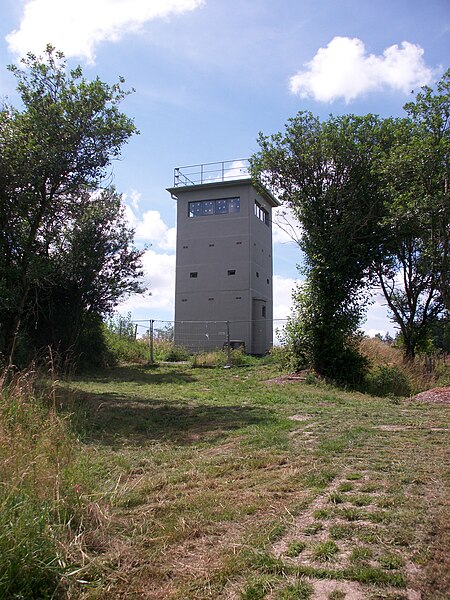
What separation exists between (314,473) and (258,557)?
5.57 feet

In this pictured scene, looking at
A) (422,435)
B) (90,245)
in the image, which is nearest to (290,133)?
(90,245)

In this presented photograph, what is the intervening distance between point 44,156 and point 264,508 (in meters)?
8.46

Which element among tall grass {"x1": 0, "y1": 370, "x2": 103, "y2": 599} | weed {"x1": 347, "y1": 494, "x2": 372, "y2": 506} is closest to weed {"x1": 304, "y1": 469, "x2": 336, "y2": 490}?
weed {"x1": 347, "y1": 494, "x2": 372, "y2": 506}

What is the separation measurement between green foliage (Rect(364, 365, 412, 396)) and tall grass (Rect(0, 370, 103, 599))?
1128 centimetres

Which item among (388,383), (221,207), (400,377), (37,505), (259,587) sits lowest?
(259,587)

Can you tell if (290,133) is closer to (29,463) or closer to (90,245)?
(90,245)

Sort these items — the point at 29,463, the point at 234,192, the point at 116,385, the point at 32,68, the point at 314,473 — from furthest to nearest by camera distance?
the point at 234,192 → the point at 116,385 → the point at 32,68 → the point at 314,473 → the point at 29,463

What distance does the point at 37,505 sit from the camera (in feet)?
9.41

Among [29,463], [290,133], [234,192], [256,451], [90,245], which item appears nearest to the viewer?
[29,463]

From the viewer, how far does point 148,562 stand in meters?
2.69

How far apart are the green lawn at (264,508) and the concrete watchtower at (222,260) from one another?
1828cm

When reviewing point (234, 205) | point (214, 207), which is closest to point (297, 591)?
point (234, 205)

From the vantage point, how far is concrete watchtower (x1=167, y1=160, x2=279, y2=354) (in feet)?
83.7

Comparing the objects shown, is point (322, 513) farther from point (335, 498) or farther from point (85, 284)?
point (85, 284)
